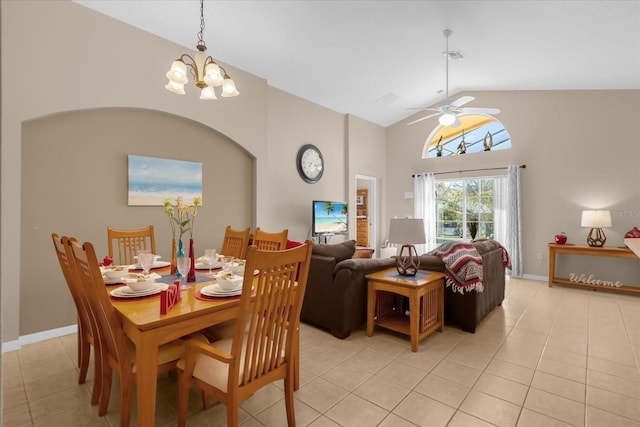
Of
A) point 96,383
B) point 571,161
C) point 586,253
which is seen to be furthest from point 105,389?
point 571,161

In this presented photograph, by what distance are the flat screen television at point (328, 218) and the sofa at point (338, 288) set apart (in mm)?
2219

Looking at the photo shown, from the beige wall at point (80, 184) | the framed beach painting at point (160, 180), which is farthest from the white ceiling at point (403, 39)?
the framed beach painting at point (160, 180)

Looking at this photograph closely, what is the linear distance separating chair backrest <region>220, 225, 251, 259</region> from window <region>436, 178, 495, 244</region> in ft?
14.8

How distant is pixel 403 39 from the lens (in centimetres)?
434

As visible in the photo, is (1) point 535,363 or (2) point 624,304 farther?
(2) point 624,304

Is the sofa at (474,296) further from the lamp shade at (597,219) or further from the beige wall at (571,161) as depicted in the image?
the beige wall at (571,161)

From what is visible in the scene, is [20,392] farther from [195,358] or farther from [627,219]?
[627,219]

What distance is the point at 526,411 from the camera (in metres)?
2.22

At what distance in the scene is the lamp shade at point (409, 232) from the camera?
319cm

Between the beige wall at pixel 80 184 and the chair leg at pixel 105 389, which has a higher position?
the beige wall at pixel 80 184

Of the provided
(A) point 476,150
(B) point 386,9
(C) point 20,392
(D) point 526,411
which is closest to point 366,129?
(A) point 476,150

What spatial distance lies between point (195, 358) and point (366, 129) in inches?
240

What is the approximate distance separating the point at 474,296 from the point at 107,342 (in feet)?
10.1

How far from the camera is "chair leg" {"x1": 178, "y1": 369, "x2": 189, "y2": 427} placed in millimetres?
1905
